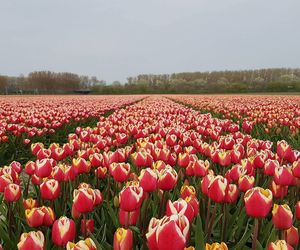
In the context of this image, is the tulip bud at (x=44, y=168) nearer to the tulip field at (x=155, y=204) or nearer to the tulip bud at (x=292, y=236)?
the tulip field at (x=155, y=204)

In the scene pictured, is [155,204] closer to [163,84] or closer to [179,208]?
[179,208]

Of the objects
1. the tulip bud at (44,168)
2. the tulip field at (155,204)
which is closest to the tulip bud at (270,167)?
the tulip field at (155,204)

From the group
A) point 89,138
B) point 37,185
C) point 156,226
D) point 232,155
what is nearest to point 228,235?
point 232,155

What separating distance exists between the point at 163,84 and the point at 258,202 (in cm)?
9181

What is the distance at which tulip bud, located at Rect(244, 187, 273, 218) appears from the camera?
1.89m

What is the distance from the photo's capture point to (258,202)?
189cm

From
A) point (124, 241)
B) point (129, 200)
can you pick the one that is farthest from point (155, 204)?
point (124, 241)

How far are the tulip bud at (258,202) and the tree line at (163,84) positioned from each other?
7697 centimetres

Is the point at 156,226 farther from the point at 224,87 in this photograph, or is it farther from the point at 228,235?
the point at 224,87

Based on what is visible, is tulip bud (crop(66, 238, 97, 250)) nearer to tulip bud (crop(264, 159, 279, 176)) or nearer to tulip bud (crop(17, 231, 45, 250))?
tulip bud (crop(17, 231, 45, 250))

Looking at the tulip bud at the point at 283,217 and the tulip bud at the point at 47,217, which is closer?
the tulip bud at the point at 283,217

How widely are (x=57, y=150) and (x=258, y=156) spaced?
191 cm

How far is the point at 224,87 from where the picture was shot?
81625mm

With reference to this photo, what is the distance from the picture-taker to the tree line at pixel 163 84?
3127 inches
